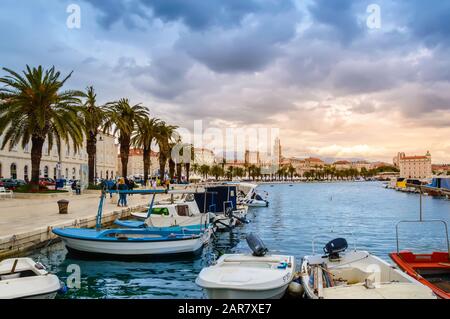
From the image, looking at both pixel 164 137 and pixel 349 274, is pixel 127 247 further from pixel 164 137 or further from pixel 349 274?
pixel 164 137

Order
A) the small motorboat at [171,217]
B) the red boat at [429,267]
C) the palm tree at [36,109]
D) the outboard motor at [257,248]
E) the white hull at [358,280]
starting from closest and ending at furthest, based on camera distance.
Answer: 1. the white hull at [358,280]
2. the red boat at [429,267]
3. the outboard motor at [257,248]
4. the small motorboat at [171,217]
5. the palm tree at [36,109]

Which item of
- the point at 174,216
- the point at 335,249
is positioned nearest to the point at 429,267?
the point at 335,249

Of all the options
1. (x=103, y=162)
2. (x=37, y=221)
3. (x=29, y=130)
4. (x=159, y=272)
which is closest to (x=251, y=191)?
(x=29, y=130)

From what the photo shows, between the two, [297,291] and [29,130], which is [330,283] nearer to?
[297,291]

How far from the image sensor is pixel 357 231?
30.3 m

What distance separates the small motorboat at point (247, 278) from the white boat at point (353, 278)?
615 mm

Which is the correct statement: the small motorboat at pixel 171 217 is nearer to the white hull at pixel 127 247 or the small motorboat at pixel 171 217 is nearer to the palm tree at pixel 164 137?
the white hull at pixel 127 247

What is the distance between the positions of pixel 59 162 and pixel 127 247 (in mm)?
46361

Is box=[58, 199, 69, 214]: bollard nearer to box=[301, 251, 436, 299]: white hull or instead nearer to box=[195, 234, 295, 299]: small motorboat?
box=[195, 234, 295, 299]: small motorboat

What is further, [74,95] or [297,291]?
[74,95]

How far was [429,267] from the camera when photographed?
1215 cm

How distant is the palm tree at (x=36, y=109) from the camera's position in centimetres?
3512

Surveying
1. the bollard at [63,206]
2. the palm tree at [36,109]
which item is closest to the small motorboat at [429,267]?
the bollard at [63,206]

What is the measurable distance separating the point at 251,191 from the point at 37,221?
1349 inches
